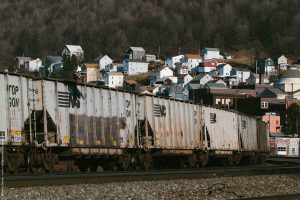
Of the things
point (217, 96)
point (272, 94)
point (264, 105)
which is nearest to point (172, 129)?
point (264, 105)

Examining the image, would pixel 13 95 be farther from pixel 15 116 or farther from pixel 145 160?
pixel 145 160

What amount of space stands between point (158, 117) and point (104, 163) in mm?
4415

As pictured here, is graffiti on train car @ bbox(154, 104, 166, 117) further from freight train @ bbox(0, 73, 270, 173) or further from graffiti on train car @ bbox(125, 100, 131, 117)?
graffiti on train car @ bbox(125, 100, 131, 117)

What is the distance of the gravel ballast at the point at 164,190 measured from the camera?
18.4 m

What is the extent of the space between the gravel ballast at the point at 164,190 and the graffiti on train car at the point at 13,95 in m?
5.27

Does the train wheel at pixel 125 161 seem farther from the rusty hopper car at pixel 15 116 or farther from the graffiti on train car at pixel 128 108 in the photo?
the rusty hopper car at pixel 15 116

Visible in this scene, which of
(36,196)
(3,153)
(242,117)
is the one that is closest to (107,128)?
(3,153)

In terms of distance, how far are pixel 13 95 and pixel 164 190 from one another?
23.5 ft

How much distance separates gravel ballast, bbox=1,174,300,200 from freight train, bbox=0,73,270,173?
4.90 metres

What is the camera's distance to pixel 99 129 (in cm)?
2977

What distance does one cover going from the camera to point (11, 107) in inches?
953

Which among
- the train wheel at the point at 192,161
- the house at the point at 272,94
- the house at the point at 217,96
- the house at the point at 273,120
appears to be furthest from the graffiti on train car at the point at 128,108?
the house at the point at 272,94

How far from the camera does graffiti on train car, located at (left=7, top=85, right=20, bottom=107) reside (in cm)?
2420

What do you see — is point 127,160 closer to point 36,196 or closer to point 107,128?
point 107,128
